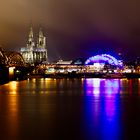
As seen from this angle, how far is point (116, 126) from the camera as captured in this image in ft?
51.9

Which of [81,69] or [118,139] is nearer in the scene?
[118,139]

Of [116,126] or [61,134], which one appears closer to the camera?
[61,134]

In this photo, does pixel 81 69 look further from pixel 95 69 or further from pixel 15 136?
pixel 15 136

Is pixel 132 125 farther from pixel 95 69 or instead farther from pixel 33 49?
pixel 33 49

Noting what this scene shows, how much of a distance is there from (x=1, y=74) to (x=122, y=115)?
175 ft

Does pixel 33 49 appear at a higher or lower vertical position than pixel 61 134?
higher

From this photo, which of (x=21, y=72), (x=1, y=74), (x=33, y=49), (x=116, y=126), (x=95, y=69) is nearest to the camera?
(x=116, y=126)

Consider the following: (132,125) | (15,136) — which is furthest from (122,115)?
(15,136)

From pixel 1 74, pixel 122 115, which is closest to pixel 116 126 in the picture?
pixel 122 115

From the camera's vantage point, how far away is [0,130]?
48.6 feet

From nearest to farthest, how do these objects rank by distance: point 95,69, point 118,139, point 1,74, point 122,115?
point 118,139, point 122,115, point 1,74, point 95,69

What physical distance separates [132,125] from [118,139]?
2540 millimetres

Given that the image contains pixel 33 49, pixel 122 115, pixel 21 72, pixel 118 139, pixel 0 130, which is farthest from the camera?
pixel 33 49

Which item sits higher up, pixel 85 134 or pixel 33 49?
pixel 33 49
